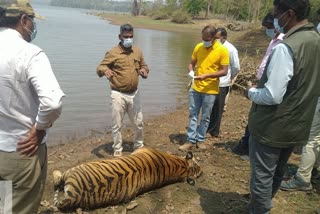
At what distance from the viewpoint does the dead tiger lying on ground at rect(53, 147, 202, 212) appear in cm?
404

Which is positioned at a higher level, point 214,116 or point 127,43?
point 127,43

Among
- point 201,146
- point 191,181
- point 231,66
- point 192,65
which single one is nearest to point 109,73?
point 192,65

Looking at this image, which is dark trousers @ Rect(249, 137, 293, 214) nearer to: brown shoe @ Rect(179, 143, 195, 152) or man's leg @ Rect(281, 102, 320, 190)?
man's leg @ Rect(281, 102, 320, 190)

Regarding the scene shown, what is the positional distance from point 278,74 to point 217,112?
4.01 metres

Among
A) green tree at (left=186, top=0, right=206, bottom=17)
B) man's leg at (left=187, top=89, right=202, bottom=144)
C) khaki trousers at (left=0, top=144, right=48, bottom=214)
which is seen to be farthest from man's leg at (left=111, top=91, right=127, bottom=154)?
green tree at (left=186, top=0, right=206, bottom=17)

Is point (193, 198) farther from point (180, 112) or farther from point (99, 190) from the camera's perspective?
point (180, 112)

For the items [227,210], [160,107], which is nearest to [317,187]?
[227,210]

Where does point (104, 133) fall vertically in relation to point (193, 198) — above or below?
below

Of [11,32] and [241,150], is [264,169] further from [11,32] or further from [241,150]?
[241,150]

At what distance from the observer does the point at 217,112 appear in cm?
707

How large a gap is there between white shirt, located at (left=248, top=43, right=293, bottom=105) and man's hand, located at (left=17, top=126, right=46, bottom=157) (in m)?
1.93

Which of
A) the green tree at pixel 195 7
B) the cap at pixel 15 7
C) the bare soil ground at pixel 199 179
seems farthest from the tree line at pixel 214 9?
the cap at pixel 15 7

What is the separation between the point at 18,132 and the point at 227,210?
8.99ft

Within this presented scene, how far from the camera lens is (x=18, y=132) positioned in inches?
104
